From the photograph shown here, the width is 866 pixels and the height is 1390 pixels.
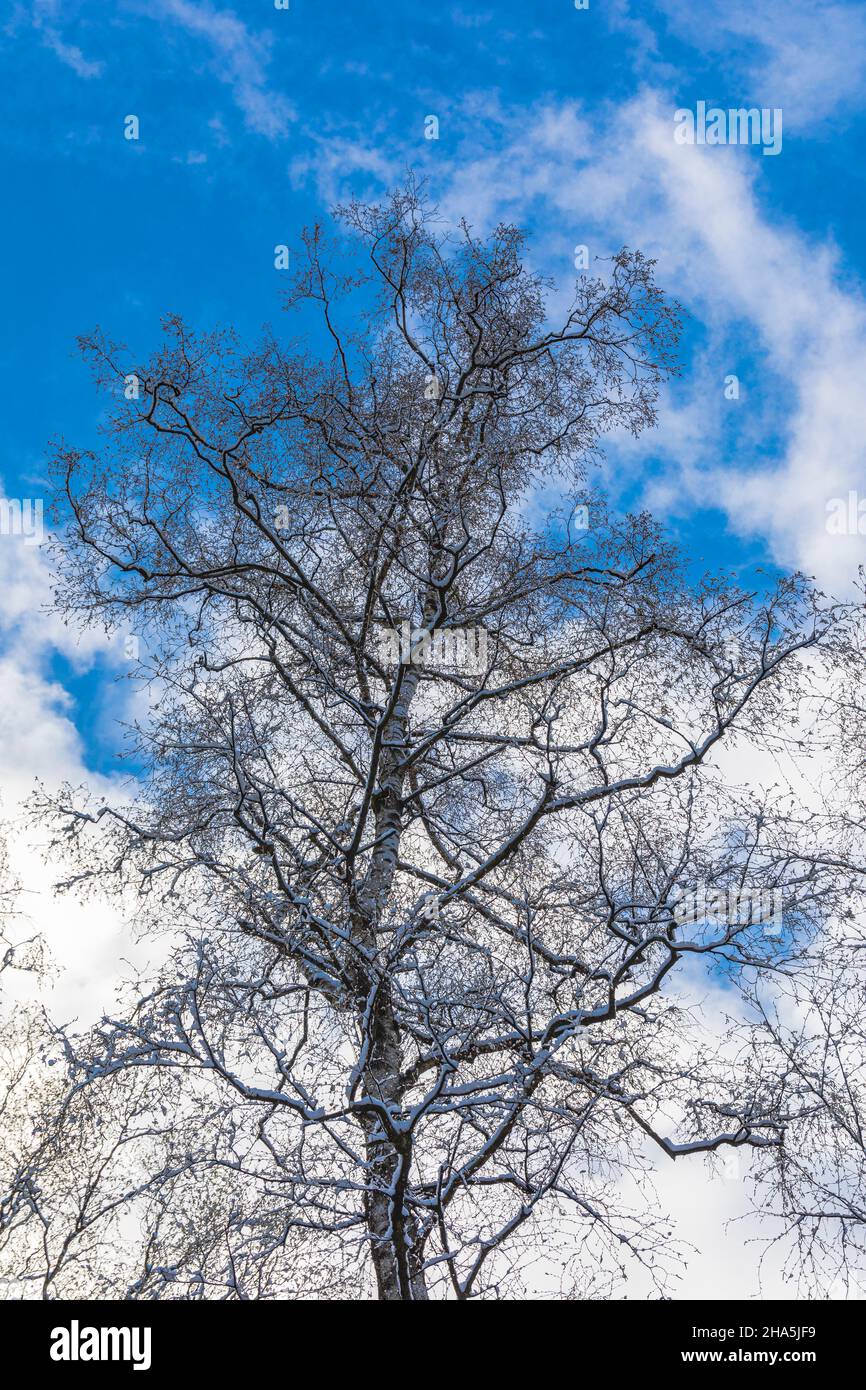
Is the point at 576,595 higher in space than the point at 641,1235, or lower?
higher

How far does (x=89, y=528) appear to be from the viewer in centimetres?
930

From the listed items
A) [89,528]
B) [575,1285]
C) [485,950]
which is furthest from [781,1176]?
[89,528]

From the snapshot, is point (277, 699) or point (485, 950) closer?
point (485, 950)
